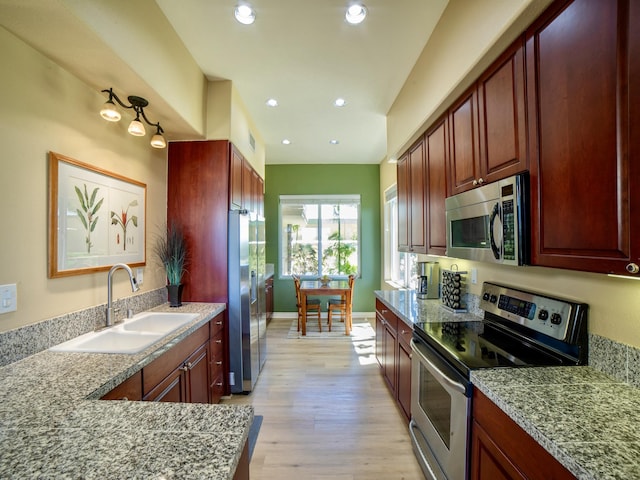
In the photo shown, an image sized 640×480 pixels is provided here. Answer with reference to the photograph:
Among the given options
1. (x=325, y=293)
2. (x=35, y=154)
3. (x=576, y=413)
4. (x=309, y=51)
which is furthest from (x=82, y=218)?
(x=325, y=293)

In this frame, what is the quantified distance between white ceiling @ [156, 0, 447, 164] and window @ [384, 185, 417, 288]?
1696 millimetres

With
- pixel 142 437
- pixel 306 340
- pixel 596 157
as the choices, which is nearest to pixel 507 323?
pixel 596 157

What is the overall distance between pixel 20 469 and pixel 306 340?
12.2ft

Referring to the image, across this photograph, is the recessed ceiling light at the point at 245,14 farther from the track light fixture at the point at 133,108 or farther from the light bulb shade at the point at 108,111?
the light bulb shade at the point at 108,111

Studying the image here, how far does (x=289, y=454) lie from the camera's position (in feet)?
6.47

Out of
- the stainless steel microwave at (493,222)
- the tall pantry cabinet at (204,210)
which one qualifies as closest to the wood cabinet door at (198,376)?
the tall pantry cabinet at (204,210)

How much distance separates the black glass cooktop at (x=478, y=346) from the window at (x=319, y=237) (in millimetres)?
3757

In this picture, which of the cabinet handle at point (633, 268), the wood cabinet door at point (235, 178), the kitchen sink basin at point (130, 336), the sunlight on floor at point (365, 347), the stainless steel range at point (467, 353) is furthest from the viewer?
the sunlight on floor at point (365, 347)

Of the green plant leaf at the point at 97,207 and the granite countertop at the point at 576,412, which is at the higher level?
the green plant leaf at the point at 97,207

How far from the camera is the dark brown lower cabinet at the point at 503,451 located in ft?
2.78

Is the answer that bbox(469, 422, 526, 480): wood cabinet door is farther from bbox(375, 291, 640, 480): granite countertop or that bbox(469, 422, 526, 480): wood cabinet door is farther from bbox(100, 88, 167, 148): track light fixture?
bbox(100, 88, 167, 148): track light fixture

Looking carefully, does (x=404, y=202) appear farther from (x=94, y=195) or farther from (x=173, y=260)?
(x=94, y=195)

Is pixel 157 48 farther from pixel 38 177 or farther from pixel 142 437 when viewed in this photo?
pixel 142 437

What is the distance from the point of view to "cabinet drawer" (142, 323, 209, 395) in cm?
146
